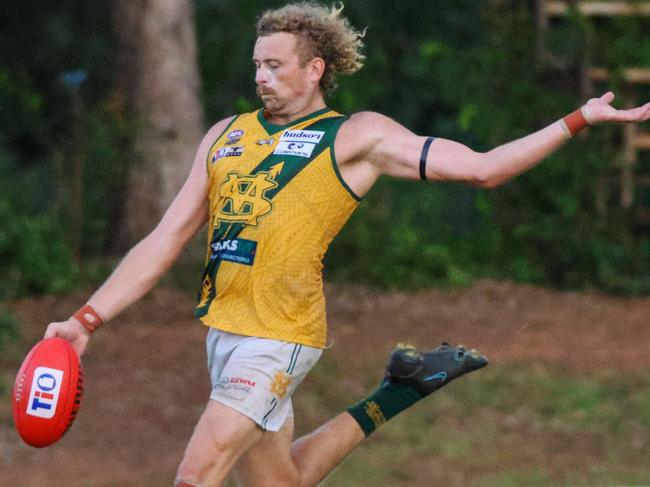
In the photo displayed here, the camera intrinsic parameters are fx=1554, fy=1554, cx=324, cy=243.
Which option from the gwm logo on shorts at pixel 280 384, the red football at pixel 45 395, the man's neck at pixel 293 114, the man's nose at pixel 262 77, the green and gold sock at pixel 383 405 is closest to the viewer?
the red football at pixel 45 395

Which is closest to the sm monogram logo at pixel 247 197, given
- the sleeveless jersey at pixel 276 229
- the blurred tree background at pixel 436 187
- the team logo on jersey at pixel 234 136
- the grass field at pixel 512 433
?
the sleeveless jersey at pixel 276 229

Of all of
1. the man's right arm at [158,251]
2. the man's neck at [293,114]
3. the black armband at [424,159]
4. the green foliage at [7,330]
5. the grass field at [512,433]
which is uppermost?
the man's neck at [293,114]

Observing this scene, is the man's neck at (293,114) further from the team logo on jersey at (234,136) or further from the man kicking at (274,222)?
the team logo on jersey at (234,136)

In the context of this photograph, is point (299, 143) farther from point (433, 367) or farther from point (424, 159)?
point (433, 367)

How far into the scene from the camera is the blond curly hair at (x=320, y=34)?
19.7 feet

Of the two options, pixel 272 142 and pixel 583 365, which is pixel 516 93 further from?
pixel 272 142

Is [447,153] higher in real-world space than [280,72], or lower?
lower

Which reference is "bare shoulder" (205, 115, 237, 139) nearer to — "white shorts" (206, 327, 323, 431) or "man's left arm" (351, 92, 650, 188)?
"man's left arm" (351, 92, 650, 188)

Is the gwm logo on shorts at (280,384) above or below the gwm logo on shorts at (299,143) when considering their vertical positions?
below

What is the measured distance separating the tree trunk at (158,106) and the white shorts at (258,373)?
7.42 meters

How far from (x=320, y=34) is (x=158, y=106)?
7398 mm

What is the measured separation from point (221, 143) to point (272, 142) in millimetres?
250

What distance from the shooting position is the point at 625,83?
14172mm

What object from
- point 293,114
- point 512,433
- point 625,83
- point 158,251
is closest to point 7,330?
point 512,433
